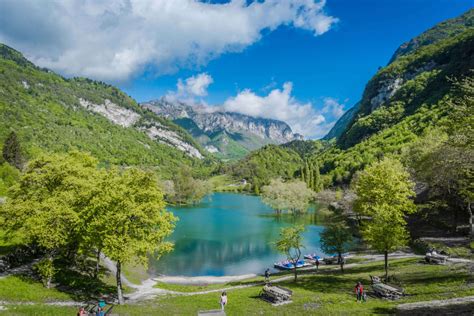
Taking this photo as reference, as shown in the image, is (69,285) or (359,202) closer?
(69,285)

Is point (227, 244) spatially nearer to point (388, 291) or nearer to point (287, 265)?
point (287, 265)

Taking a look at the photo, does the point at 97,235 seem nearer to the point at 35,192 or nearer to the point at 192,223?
the point at 35,192

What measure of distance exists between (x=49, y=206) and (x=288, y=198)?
118923 mm

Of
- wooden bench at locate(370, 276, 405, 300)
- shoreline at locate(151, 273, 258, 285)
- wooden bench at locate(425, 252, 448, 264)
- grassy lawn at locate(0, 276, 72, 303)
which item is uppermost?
wooden bench at locate(425, 252, 448, 264)

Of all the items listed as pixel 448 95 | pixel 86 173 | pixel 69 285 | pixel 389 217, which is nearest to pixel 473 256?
pixel 389 217

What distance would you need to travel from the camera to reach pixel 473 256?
146ft

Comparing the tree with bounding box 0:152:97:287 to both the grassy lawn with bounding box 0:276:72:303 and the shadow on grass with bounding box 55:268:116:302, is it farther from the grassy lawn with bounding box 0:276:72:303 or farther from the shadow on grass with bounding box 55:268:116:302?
the shadow on grass with bounding box 55:268:116:302

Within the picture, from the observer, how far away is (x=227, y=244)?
95.1m

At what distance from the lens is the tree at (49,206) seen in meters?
36.7

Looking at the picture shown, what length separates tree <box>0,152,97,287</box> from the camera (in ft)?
120

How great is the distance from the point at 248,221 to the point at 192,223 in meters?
22.7

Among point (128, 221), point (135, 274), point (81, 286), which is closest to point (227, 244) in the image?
point (135, 274)

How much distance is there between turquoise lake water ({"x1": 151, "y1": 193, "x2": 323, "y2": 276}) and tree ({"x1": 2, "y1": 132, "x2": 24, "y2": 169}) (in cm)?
8090

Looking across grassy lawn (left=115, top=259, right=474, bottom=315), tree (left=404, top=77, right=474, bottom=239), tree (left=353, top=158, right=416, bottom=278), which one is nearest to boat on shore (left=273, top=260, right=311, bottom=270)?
tree (left=353, top=158, right=416, bottom=278)
